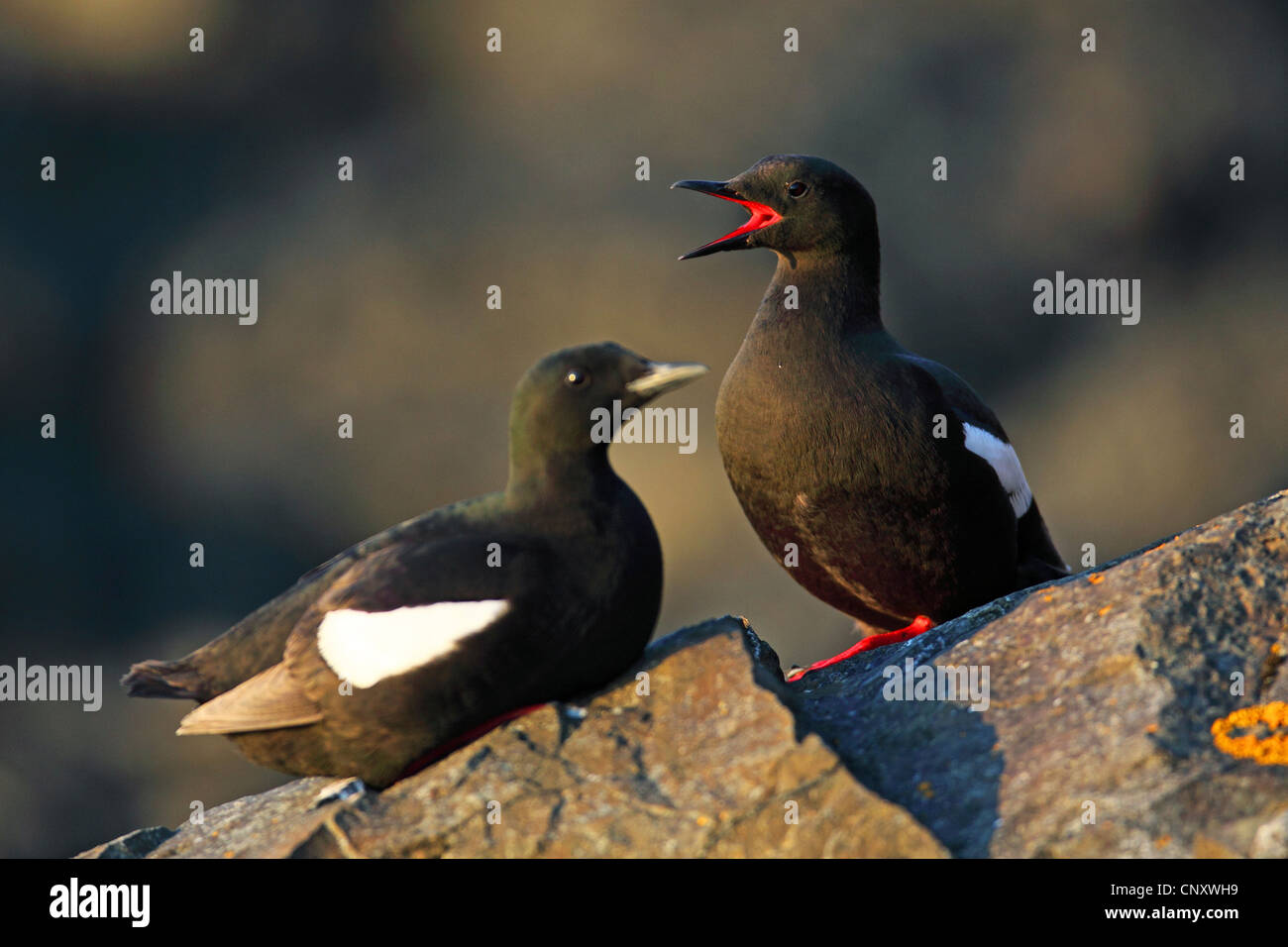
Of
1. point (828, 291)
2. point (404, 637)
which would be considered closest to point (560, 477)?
point (404, 637)

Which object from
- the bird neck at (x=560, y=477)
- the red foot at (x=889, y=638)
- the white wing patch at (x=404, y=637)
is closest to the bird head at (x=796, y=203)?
the red foot at (x=889, y=638)

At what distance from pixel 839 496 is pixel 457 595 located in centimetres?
215

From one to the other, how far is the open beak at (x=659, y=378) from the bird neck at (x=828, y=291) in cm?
181

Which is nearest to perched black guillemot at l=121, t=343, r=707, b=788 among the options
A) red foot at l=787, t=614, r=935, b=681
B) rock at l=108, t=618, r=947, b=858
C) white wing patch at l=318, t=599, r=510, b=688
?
white wing patch at l=318, t=599, r=510, b=688

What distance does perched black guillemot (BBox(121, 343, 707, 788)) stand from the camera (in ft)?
13.6

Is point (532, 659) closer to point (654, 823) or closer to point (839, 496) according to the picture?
point (654, 823)

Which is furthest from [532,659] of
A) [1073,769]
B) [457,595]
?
[1073,769]

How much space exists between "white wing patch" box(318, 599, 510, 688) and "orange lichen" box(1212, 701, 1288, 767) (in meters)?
2.14

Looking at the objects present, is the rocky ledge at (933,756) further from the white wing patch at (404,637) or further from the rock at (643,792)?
the white wing patch at (404,637)

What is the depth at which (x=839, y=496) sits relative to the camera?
5.77 m

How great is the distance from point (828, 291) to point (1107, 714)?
2.56m
